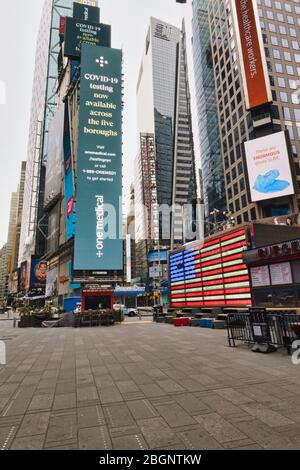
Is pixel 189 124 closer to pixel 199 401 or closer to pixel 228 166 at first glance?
pixel 228 166

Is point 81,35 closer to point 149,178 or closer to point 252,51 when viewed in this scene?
point 252,51

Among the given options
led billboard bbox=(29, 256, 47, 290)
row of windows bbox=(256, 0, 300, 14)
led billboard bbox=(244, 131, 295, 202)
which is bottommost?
led billboard bbox=(29, 256, 47, 290)

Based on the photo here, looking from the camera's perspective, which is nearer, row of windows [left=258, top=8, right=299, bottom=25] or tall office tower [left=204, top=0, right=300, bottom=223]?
tall office tower [left=204, top=0, right=300, bottom=223]

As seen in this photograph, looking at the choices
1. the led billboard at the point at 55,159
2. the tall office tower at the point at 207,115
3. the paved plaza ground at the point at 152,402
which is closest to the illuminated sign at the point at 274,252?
the paved plaza ground at the point at 152,402

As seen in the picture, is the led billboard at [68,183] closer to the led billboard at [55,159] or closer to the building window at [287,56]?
the led billboard at [55,159]

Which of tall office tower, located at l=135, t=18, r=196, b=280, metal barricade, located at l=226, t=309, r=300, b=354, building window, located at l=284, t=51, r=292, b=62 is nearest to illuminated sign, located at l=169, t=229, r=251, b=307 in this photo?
metal barricade, located at l=226, t=309, r=300, b=354

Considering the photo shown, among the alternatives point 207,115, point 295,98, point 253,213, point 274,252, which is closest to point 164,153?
point 207,115

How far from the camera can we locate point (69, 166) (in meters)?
58.0

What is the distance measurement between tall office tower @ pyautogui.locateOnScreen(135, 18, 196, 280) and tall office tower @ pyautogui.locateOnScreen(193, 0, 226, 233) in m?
23.3

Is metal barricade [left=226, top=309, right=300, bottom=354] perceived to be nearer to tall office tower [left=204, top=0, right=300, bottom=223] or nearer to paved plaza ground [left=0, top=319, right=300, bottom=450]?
paved plaza ground [left=0, top=319, right=300, bottom=450]

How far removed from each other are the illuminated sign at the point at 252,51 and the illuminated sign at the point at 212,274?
42.4 m

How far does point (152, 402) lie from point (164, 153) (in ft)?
570

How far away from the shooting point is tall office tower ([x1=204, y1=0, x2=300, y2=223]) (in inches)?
2008
